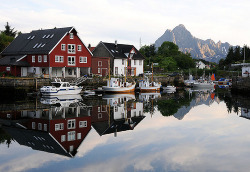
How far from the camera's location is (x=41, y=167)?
14047 millimetres

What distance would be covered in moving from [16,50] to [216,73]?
70.6m

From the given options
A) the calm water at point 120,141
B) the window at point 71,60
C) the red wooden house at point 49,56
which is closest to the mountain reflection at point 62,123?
the calm water at point 120,141

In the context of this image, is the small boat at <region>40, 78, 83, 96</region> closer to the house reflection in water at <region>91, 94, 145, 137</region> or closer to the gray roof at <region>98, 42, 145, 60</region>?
the house reflection in water at <region>91, 94, 145, 137</region>

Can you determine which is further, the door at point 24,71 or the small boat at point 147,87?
the small boat at point 147,87

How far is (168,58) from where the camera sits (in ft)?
389

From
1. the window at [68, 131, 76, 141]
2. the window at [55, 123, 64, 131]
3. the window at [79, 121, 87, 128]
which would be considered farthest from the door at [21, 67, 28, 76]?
the window at [68, 131, 76, 141]

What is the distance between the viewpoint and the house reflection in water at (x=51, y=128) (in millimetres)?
17578

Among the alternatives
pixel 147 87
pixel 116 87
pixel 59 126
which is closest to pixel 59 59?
pixel 116 87

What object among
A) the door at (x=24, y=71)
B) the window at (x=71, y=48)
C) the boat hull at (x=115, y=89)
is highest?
the window at (x=71, y=48)

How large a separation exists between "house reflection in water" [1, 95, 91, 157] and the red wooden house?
24.5 meters

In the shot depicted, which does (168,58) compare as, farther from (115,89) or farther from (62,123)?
(62,123)

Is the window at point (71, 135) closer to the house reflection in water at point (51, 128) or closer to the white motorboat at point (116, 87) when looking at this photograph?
the house reflection in water at point (51, 128)

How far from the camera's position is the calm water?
14.6 meters

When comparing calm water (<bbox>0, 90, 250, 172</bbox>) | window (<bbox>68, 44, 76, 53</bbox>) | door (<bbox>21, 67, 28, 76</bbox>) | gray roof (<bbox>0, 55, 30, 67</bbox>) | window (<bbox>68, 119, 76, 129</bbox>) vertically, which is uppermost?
window (<bbox>68, 44, 76, 53</bbox>)
